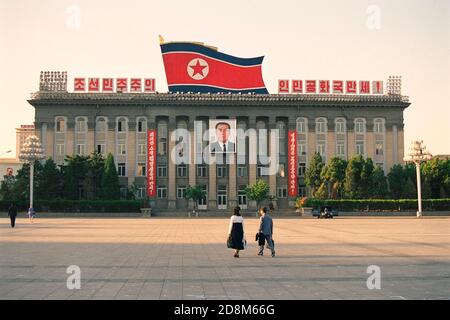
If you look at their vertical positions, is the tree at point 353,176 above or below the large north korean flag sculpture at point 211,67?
below

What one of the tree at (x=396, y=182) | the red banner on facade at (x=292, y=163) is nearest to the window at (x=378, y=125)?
the tree at (x=396, y=182)

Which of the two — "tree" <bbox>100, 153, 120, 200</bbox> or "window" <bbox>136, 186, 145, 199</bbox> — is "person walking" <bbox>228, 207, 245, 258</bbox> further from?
"window" <bbox>136, 186, 145, 199</bbox>

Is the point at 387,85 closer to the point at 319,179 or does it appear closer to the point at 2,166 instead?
the point at 319,179

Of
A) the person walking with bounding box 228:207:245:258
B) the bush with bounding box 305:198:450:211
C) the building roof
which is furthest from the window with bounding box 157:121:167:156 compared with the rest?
the person walking with bounding box 228:207:245:258

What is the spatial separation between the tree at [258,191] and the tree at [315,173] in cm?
616

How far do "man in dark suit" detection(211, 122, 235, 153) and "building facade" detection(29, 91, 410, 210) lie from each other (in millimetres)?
2199

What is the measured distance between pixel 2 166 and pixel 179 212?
265 ft

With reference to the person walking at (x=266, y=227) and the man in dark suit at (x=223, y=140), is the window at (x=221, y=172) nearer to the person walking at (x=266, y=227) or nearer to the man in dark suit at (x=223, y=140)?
the man in dark suit at (x=223, y=140)

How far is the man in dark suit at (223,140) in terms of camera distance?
267 feet

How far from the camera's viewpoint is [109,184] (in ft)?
243

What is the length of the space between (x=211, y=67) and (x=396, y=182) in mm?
31023

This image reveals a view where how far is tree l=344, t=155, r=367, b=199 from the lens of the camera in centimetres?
7400

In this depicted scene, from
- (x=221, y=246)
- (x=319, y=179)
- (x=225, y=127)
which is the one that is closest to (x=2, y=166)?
(x=225, y=127)
